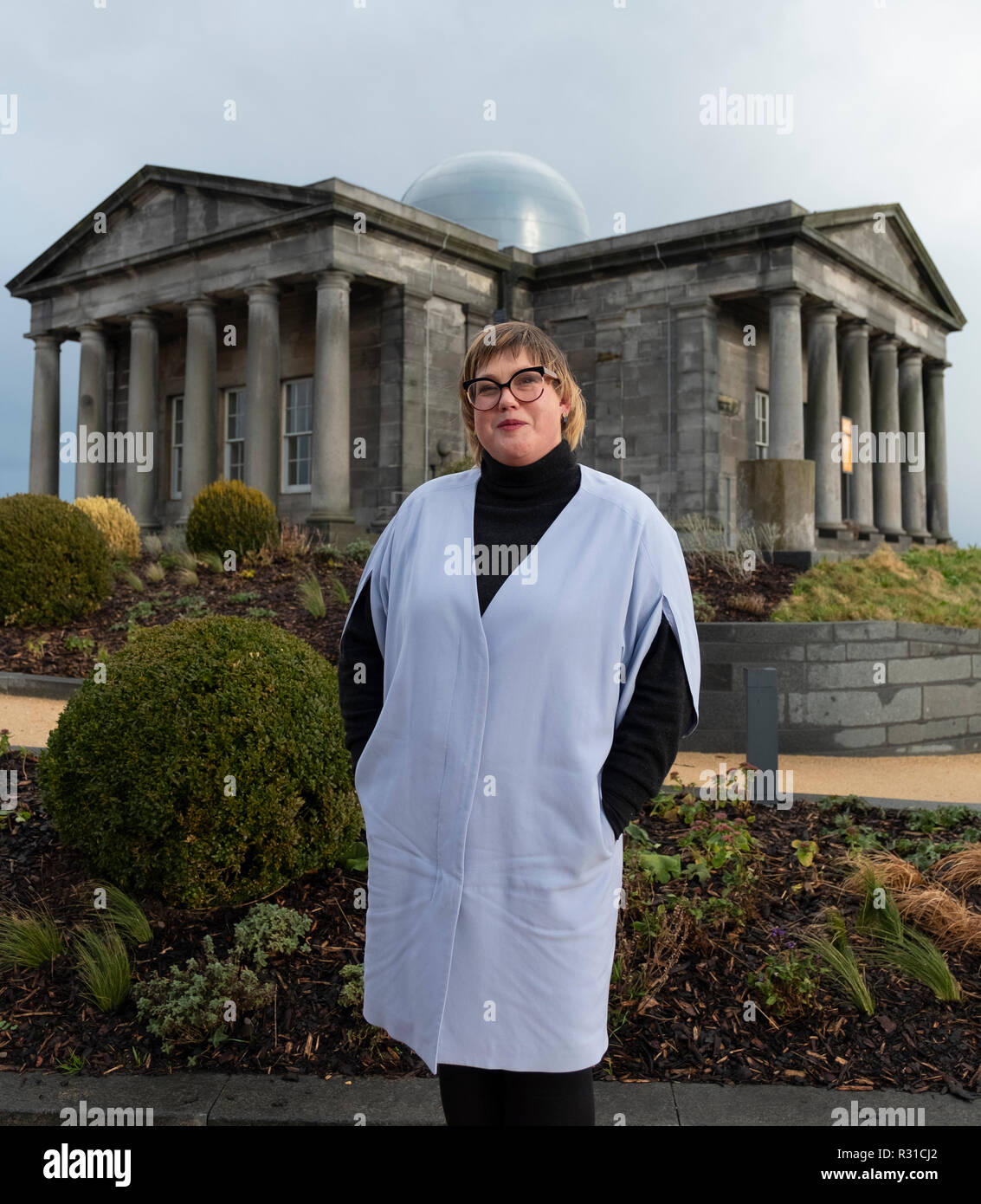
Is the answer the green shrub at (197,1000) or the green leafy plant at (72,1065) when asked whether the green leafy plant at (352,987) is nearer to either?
the green shrub at (197,1000)

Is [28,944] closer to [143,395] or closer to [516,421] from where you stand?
[516,421]

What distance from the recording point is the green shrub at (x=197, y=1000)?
3852 millimetres

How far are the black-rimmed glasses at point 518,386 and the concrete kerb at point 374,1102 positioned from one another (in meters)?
2.30

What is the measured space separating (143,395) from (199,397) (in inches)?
94.5

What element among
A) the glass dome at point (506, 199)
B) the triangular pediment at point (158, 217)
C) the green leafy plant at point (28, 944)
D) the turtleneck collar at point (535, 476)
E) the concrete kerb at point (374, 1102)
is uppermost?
the glass dome at point (506, 199)

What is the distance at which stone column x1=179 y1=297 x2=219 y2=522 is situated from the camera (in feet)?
74.1

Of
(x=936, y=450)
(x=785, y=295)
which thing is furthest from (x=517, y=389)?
(x=936, y=450)

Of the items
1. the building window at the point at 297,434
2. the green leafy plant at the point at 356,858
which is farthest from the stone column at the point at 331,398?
the green leafy plant at the point at 356,858

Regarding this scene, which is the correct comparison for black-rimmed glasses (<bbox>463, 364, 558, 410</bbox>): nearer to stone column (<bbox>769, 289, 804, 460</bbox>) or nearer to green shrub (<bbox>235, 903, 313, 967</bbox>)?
green shrub (<bbox>235, 903, 313, 967</bbox>)

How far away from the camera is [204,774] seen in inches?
173

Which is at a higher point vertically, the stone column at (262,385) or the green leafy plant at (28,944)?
the stone column at (262,385)

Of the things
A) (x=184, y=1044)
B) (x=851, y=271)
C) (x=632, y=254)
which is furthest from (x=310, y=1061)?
(x=851, y=271)

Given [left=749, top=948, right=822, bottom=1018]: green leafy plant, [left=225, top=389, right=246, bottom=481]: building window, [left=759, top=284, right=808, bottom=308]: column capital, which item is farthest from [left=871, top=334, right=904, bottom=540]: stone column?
[left=749, top=948, right=822, bottom=1018]: green leafy plant

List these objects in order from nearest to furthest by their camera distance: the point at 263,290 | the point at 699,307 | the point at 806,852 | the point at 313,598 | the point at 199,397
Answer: the point at 806,852
the point at 313,598
the point at 263,290
the point at 699,307
the point at 199,397
